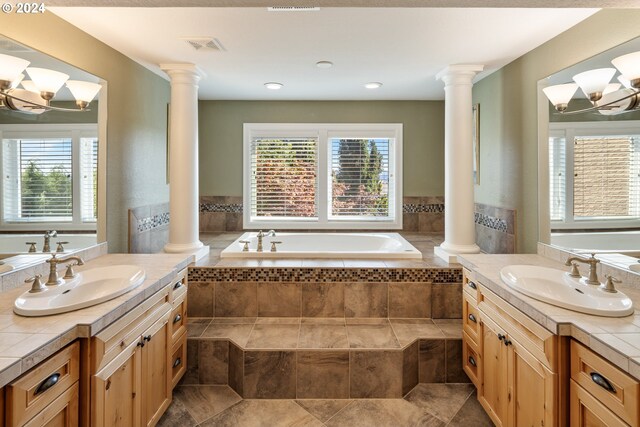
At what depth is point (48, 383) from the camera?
3.82ft

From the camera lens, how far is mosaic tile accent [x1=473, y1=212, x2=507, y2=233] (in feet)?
10.5

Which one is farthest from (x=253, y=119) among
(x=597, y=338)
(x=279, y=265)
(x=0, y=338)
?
(x=597, y=338)

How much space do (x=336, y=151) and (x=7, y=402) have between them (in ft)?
13.3

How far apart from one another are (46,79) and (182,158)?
130 cm

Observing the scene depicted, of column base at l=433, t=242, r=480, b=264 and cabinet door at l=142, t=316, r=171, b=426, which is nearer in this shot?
cabinet door at l=142, t=316, r=171, b=426

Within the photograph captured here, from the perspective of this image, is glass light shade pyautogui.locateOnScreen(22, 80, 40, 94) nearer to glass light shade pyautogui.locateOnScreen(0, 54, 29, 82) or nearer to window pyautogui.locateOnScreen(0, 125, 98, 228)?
glass light shade pyautogui.locateOnScreen(0, 54, 29, 82)

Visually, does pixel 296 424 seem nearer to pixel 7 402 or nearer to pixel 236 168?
pixel 7 402

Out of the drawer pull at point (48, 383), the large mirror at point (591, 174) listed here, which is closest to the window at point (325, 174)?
the large mirror at point (591, 174)

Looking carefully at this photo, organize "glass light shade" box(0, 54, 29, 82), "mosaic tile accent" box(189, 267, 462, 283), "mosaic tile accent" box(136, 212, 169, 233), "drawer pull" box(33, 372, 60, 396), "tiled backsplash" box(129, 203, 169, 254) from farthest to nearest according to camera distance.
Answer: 1. "mosaic tile accent" box(136, 212, 169, 233)
2. "tiled backsplash" box(129, 203, 169, 254)
3. "mosaic tile accent" box(189, 267, 462, 283)
4. "glass light shade" box(0, 54, 29, 82)
5. "drawer pull" box(33, 372, 60, 396)

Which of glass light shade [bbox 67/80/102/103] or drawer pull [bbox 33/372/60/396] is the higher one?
glass light shade [bbox 67/80/102/103]

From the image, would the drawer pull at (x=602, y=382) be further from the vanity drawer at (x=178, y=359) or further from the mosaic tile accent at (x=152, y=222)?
the mosaic tile accent at (x=152, y=222)

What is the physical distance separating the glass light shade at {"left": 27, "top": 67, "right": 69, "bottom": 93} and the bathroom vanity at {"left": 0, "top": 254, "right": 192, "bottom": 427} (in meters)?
1.09

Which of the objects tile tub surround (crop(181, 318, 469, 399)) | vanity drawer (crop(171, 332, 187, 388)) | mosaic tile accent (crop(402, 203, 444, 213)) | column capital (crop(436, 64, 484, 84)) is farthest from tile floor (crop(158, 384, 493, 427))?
mosaic tile accent (crop(402, 203, 444, 213))

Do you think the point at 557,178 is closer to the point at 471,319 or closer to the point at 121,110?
the point at 471,319
